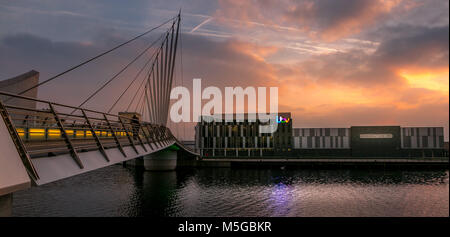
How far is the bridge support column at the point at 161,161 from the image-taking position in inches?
2437

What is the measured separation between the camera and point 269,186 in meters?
40.5

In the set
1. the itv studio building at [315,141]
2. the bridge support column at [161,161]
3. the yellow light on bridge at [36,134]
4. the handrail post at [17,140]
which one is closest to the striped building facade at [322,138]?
the itv studio building at [315,141]

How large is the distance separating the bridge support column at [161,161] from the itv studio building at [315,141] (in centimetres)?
2452

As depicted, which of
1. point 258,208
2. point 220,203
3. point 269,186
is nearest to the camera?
point 258,208

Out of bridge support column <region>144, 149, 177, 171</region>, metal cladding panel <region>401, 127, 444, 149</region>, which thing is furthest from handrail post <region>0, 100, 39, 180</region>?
metal cladding panel <region>401, 127, 444, 149</region>

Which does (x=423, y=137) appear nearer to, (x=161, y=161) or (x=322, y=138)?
(x=322, y=138)

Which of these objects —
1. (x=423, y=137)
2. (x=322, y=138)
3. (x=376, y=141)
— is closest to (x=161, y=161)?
(x=322, y=138)

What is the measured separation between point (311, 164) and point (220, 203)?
47.3 metres

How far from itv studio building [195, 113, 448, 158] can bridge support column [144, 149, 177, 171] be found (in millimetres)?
24522

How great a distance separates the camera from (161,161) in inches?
2463
